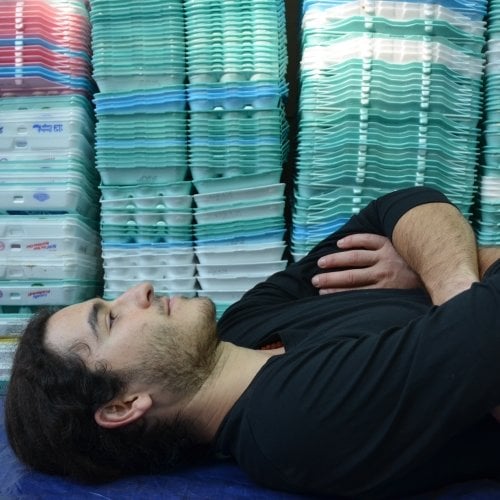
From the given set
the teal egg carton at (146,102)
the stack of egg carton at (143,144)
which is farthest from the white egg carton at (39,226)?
the teal egg carton at (146,102)

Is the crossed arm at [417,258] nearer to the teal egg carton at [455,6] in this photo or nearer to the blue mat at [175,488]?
the blue mat at [175,488]

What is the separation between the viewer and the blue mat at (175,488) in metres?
0.88

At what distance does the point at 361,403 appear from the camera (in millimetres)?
782

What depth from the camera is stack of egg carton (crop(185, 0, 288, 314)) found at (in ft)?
4.72

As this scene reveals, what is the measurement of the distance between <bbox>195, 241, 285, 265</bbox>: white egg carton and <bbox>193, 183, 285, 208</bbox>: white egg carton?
128mm

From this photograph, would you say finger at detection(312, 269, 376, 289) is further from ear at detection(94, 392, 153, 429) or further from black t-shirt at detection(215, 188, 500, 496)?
ear at detection(94, 392, 153, 429)

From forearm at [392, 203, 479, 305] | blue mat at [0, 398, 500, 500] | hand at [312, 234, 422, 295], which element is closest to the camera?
blue mat at [0, 398, 500, 500]

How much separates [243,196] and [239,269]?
0.70 ft

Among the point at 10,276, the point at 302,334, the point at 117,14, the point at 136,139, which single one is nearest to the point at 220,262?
the point at 136,139

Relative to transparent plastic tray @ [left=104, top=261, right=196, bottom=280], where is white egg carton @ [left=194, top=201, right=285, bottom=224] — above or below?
above

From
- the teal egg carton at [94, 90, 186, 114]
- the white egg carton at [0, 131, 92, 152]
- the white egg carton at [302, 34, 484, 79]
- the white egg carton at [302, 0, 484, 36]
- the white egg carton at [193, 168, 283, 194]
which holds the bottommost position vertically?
the white egg carton at [193, 168, 283, 194]

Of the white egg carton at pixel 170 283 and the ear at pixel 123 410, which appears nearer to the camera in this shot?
the ear at pixel 123 410

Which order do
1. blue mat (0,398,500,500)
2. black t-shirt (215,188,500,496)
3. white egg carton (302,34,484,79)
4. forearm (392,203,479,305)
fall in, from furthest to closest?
white egg carton (302,34,484,79)
forearm (392,203,479,305)
blue mat (0,398,500,500)
black t-shirt (215,188,500,496)

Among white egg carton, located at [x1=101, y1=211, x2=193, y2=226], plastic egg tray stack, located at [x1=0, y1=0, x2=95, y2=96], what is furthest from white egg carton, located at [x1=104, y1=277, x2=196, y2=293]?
plastic egg tray stack, located at [x1=0, y1=0, x2=95, y2=96]
